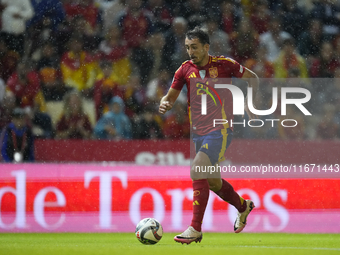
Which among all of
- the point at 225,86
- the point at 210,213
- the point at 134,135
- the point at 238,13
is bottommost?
the point at 210,213

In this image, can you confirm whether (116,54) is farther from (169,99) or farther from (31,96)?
(169,99)

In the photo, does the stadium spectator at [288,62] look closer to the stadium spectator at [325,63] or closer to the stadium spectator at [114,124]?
the stadium spectator at [325,63]

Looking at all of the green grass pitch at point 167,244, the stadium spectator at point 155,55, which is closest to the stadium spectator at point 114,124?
the stadium spectator at point 155,55

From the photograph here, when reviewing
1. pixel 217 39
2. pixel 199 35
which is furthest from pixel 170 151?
pixel 199 35

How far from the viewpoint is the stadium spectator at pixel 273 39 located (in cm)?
900

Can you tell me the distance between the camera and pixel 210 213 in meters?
7.09

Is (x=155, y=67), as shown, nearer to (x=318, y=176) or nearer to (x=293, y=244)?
(x=318, y=176)

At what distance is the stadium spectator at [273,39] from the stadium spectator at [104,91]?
7.86 ft

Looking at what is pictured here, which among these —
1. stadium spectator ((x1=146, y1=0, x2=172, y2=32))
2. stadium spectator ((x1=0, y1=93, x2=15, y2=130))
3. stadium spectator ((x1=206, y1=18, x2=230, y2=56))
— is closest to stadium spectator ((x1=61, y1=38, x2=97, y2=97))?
stadium spectator ((x1=0, y1=93, x2=15, y2=130))

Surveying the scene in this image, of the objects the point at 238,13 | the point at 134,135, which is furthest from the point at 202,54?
the point at 238,13

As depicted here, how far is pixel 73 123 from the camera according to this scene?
8.17 m

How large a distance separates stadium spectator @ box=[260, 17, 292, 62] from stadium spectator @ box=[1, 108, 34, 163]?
3.79 meters

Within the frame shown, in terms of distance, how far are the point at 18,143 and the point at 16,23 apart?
2.57 m

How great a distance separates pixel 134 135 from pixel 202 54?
3.16 metres
